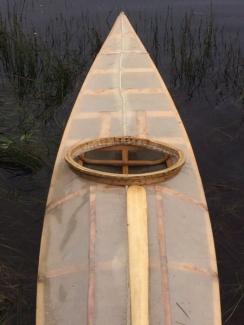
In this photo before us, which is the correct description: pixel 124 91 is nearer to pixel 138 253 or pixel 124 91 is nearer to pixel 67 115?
pixel 67 115

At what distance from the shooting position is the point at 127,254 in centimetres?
434

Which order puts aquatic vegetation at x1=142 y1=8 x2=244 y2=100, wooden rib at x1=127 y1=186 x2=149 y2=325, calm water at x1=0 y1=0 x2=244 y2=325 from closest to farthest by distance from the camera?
1. wooden rib at x1=127 y1=186 x2=149 y2=325
2. calm water at x1=0 y1=0 x2=244 y2=325
3. aquatic vegetation at x1=142 y1=8 x2=244 y2=100

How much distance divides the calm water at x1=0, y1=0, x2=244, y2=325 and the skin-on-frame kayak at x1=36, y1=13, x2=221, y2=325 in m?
0.97

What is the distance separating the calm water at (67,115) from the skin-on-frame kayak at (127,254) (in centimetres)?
97

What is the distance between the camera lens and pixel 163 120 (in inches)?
270

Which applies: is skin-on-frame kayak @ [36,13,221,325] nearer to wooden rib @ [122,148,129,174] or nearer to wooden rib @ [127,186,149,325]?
wooden rib @ [127,186,149,325]

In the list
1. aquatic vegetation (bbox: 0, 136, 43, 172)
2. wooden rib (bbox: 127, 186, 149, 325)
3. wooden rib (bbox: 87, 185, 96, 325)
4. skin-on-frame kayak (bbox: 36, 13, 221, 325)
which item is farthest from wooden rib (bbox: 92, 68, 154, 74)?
wooden rib (bbox: 127, 186, 149, 325)

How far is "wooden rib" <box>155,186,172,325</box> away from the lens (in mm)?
3985

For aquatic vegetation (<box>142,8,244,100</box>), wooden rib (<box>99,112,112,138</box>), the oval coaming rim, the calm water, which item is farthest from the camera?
aquatic vegetation (<box>142,8,244,100</box>)

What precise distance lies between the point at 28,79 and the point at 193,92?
11.6 feet

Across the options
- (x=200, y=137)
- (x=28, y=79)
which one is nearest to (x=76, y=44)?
(x=28, y=79)

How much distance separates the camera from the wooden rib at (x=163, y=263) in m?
3.98

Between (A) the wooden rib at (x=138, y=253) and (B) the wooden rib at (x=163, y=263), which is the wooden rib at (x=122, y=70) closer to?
(B) the wooden rib at (x=163, y=263)

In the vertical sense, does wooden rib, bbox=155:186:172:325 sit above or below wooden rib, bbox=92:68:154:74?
below
